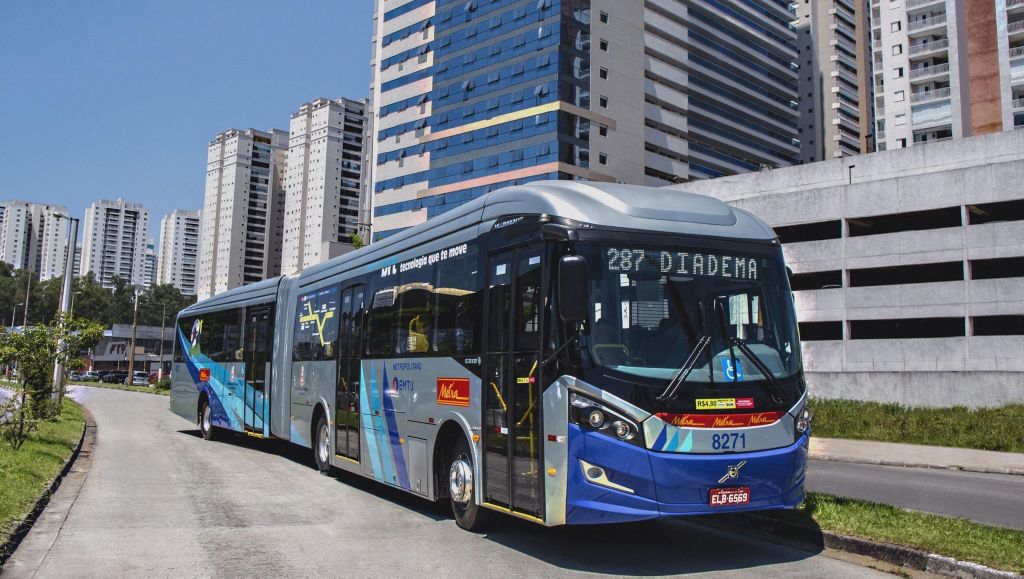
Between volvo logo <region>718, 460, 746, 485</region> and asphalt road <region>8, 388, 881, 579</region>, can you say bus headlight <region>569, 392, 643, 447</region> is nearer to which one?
volvo logo <region>718, 460, 746, 485</region>

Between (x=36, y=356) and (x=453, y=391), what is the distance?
444 inches

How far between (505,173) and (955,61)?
38.7 meters

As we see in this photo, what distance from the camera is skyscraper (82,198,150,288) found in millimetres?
185000

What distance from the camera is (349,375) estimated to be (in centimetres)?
1281

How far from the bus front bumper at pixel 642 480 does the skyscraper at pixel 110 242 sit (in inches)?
7562

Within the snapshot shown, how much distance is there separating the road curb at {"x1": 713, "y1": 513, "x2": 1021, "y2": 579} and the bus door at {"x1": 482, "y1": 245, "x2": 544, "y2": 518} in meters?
2.84

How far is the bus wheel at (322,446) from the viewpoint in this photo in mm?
14052

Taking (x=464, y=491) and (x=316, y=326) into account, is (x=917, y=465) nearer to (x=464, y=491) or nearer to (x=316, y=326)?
(x=316, y=326)

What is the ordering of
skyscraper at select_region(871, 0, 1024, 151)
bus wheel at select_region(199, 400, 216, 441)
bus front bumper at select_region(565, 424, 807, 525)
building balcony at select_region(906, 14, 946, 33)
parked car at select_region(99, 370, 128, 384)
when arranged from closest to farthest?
bus front bumper at select_region(565, 424, 807, 525), bus wheel at select_region(199, 400, 216, 441), skyscraper at select_region(871, 0, 1024, 151), building balcony at select_region(906, 14, 946, 33), parked car at select_region(99, 370, 128, 384)

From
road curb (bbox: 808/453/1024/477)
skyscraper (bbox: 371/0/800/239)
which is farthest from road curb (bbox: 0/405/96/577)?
skyscraper (bbox: 371/0/800/239)

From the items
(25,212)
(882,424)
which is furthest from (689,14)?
(25,212)

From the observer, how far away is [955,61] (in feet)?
231

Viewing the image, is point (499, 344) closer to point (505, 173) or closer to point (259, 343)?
point (259, 343)

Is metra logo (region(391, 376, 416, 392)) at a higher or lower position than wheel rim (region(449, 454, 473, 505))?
higher
